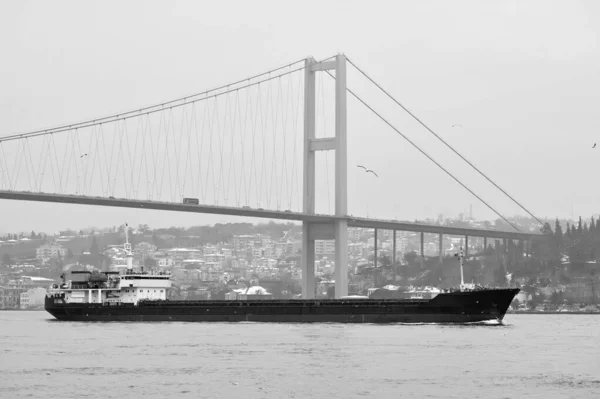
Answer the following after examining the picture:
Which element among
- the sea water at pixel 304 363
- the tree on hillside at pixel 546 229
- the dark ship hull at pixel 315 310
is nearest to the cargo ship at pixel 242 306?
the dark ship hull at pixel 315 310

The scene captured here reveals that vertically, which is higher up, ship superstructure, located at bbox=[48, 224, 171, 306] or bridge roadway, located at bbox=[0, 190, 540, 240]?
bridge roadway, located at bbox=[0, 190, 540, 240]

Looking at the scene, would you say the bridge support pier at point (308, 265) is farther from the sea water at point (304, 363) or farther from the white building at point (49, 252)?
the white building at point (49, 252)

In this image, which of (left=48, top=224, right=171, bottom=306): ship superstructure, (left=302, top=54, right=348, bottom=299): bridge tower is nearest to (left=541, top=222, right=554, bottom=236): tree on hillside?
(left=302, top=54, right=348, bottom=299): bridge tower

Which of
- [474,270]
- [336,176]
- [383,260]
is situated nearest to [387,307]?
[336,176]

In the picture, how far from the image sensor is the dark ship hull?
163 ft

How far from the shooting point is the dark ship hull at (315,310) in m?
49.5

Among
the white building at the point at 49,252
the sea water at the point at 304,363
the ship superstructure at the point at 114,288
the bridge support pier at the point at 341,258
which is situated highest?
the white building at the point at 49,252

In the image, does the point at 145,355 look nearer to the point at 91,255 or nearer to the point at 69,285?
the point at 69,285

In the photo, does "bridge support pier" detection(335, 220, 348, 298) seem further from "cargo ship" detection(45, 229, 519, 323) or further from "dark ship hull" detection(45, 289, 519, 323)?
"dark ship hull" detection(45, 289, 519, 323)

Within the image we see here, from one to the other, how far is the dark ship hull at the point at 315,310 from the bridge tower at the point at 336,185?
28.5 feet

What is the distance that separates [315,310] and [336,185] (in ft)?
Answer: 34.9

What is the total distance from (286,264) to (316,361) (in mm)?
136702

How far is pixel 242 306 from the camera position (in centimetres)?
5481

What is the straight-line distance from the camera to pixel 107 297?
5797 centimetres
